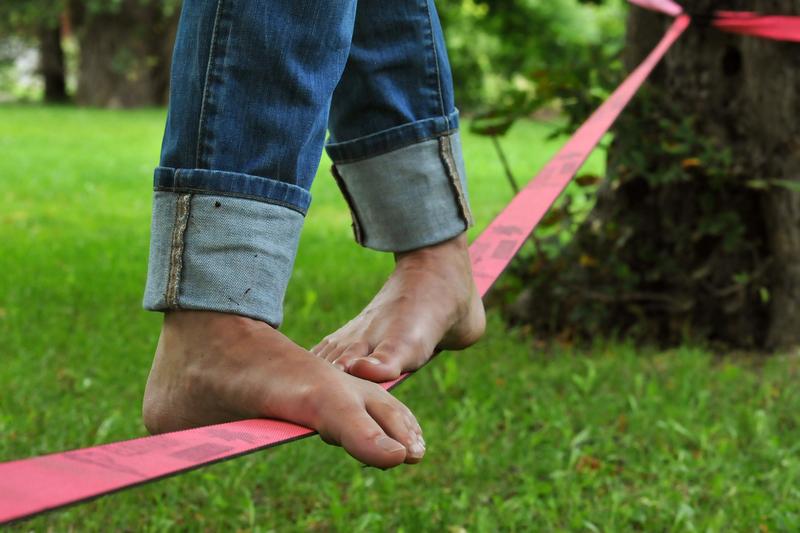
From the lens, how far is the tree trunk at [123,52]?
61.2 feet

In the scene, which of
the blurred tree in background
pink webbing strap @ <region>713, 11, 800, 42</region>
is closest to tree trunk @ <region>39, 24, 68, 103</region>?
the blurred tree in background

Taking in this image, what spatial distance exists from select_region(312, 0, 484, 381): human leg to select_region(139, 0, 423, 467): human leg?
319mm

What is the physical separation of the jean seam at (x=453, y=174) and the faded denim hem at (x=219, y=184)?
446 millimetres

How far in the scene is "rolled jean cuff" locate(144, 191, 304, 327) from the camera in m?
1.30

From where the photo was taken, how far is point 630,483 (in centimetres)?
229

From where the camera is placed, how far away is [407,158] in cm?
169

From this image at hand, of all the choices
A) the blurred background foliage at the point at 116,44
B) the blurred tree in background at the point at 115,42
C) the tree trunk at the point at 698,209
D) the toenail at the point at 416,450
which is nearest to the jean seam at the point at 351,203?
the toenail at the point at 416,450

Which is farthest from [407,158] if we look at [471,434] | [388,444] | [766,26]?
[766,26]

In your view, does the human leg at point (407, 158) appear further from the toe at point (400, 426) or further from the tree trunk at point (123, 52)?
the tree trunk at point (123, 52)

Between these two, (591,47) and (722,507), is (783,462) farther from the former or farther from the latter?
(591,47)

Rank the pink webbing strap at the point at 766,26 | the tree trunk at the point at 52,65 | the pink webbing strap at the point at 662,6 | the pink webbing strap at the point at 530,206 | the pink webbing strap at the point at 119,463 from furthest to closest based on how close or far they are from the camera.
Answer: the tree trunk at the point at 52,65, the pink webbing strap at the point at 662,6, the pink webbing strap at the point at 766,26, the pink webbing strap at the point at 530,206, the pink webbing strap at the point at 119,463

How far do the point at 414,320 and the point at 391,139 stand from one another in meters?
0.31

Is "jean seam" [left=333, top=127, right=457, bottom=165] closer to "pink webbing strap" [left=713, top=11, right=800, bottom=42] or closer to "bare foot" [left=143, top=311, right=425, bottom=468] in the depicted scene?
"bare foot" [left=143, top=311, right=425, bottom=468]

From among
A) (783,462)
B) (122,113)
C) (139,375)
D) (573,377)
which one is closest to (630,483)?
(783,462)
